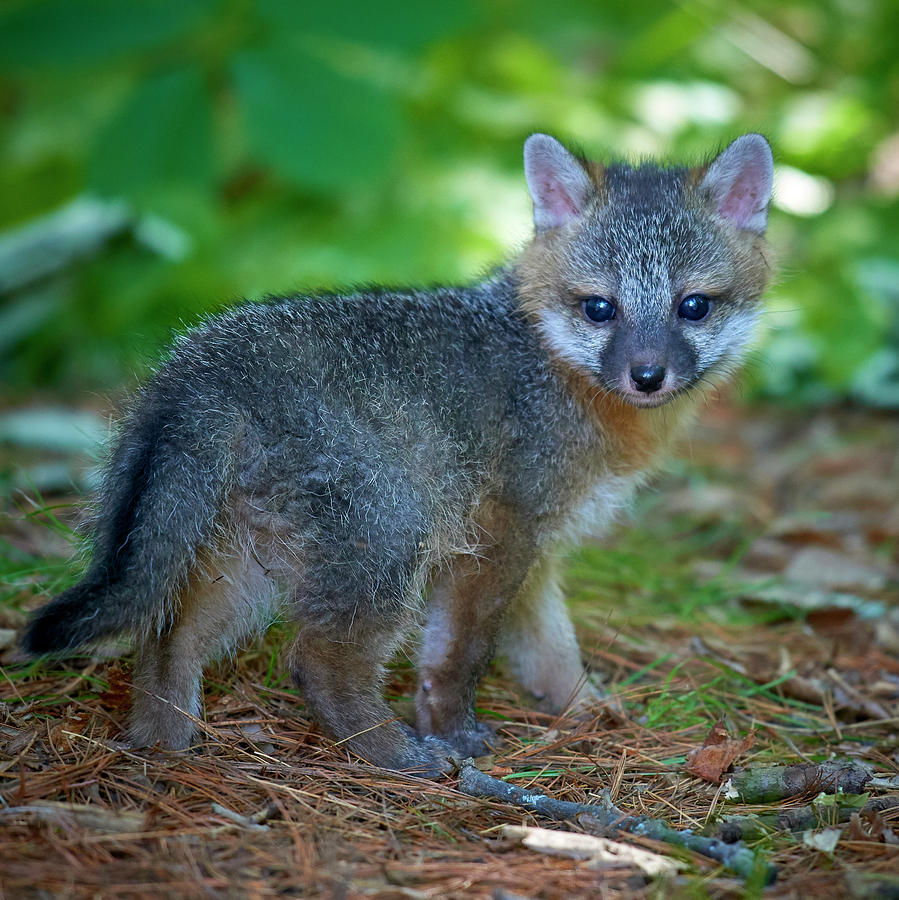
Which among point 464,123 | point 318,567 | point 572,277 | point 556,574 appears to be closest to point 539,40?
point 464,123

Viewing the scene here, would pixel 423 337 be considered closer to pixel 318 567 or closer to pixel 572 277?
pixel 572 277

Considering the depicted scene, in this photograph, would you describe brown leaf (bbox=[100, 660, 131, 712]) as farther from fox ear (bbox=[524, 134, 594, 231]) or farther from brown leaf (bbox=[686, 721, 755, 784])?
fox ear (bbox=[524, 134, 594, 231])

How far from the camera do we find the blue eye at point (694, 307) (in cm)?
414

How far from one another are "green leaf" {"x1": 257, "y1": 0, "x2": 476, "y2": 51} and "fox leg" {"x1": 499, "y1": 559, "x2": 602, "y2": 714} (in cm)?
437

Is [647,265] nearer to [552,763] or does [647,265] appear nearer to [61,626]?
[552,763]

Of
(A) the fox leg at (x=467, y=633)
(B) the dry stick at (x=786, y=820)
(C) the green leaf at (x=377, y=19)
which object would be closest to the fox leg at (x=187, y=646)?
(A) the fox leg at (x=467, y=633)

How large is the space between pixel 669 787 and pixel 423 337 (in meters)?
1.95

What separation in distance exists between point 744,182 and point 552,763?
2.73 m

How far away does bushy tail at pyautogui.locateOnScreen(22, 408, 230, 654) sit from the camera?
3.00 meters

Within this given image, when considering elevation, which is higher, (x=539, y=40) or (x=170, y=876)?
(x=539, y=40)

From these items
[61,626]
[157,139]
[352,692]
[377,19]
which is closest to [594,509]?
[352,692]

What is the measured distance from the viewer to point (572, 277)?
4.22m

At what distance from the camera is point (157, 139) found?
7.02 m

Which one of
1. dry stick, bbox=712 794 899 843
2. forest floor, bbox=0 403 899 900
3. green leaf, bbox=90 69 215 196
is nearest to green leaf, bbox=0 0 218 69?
green leaf, bbox=90 69 215 196
